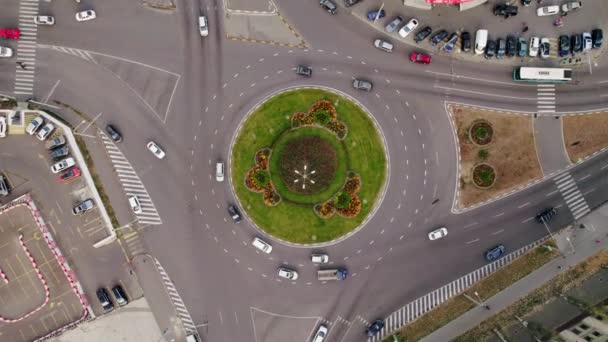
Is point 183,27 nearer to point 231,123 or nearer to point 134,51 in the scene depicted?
point 134,51

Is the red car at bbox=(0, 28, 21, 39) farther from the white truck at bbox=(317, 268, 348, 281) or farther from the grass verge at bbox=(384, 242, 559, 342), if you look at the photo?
the grass verge at bbox=(384, 242, 559, 342)

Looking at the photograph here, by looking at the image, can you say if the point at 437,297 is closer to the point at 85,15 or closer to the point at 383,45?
the point at 383,45

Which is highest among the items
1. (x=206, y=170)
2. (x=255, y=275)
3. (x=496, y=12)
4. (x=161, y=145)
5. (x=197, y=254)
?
(x=496, y=12)

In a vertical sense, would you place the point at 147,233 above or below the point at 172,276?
above

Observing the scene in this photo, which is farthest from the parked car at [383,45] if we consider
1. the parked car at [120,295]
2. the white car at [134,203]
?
the parked car at [120,295]

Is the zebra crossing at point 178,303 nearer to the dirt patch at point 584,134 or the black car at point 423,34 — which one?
the black car at point 423,34

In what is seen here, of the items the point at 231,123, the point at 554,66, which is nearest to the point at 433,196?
the point at 554,66
